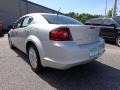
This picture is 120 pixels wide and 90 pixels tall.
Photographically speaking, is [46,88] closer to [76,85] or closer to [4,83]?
[76,85]

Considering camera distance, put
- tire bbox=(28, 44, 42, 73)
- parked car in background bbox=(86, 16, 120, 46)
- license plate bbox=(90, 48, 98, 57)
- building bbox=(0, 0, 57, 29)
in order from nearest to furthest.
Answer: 1. license plate bbox=(90, 48, 98, 57)
2. tire bbox=(28, 44, 42, 73)
3. parked car in background bbox=(86, 16, 120, 46)
4. building bbox=(0, 0, 57, 29)

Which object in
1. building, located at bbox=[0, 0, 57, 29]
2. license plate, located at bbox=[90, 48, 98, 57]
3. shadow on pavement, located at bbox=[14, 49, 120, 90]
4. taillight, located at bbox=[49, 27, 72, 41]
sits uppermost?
building, located at bbox=[0, 0, 57, 29]

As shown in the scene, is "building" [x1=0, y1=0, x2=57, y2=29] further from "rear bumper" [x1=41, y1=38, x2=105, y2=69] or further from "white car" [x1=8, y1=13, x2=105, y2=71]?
"rear bumper" [x1=41, y1=38, x2=105, y2=69]

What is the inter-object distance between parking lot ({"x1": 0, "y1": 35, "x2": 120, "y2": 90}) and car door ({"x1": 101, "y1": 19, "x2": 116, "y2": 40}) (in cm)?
382

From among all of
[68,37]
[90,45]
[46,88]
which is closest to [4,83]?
[46,88]

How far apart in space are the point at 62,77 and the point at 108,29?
581cm

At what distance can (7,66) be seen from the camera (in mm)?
4977

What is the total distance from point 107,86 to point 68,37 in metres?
1.32

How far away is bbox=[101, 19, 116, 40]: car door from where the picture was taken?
889cm

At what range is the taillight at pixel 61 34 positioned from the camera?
11.9 feet

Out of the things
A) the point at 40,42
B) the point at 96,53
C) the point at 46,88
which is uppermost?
the point at 40,42

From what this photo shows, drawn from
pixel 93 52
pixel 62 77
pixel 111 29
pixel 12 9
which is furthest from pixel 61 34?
pixel 12 9

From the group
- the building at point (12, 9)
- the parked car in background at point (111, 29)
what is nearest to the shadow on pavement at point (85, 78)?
the parked car in background at point (111, 29)

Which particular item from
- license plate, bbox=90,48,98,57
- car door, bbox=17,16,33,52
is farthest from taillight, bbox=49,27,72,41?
car door, bbox=17,16,33,52
